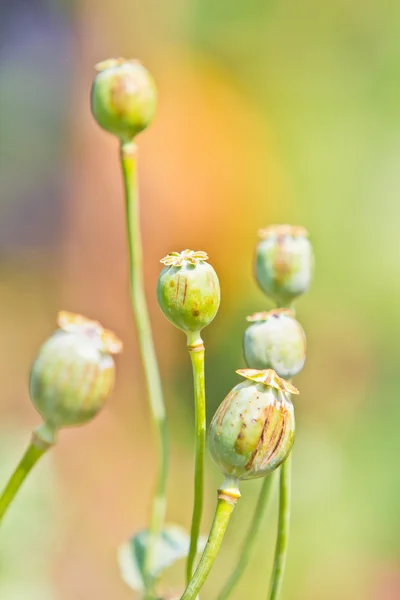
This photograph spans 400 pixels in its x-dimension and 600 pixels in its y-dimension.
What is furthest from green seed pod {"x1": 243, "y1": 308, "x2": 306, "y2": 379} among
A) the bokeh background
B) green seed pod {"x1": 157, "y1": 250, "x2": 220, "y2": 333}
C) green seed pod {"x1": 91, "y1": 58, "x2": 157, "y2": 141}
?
the bokeh background

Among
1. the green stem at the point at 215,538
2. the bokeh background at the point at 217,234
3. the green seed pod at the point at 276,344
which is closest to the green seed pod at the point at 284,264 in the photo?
the green seed pod at the point at 276,344

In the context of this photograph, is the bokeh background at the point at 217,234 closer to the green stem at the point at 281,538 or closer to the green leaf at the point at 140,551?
the green leaf at the point at 140,551

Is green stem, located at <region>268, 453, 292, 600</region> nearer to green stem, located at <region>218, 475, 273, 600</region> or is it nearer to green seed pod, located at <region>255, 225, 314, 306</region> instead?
green stem, located at <region>218, 475, 273, 600</region>

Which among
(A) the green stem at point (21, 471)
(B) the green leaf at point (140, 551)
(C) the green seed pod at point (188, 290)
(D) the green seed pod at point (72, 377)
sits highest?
(C) the green seed pod at point (188, 290)

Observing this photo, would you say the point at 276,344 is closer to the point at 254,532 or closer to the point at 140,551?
the point at 254,532

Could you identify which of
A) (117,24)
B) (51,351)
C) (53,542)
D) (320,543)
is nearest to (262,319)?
(51,351)

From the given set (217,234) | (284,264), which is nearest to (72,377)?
(284,264)

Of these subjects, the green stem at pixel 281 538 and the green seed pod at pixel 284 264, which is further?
the green seed pod at pixel 284 264
